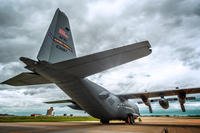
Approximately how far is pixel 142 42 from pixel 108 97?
10.3 meters

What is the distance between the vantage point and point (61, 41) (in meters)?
11.5

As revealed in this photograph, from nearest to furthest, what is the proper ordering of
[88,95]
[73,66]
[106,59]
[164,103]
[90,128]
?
1. [106,59]
2. [73,66]
3. [90,128]
4. [88,95]
5. [164,103]

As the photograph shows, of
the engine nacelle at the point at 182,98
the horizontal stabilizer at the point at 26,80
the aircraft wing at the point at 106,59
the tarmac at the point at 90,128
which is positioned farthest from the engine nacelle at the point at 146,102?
the aircraft wing at the point at 106,59

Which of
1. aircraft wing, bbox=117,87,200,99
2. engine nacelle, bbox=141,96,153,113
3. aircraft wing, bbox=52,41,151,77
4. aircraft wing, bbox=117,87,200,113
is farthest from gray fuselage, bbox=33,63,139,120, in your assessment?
engine nacelle, bbox=141,96,153,113

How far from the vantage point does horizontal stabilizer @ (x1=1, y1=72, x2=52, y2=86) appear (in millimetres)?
11672

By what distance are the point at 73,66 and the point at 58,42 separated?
90.0 inches

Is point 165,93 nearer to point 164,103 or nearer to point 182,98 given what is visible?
point 164,103

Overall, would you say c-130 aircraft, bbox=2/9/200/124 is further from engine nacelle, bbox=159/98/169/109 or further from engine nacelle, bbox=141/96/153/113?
engine nacelle, bbox=141/96/153/113

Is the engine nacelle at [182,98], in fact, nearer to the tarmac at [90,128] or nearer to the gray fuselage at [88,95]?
the tarmac at [90,128]

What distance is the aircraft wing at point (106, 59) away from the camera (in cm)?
807

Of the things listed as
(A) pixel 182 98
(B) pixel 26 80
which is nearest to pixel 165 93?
(A) pixel 182 98

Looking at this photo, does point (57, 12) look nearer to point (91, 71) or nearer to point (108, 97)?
point (91, 71)

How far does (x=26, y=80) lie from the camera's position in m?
12.3

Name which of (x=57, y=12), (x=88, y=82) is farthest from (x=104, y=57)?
(x=88, y=82)
